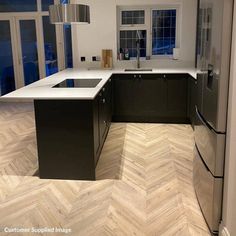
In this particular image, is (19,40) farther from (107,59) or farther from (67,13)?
(67,13)

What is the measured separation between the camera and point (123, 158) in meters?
3.84

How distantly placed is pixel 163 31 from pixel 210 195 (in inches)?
165

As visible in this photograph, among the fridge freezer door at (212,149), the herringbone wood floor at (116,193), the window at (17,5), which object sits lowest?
the herringbone wood floor at (116,193)

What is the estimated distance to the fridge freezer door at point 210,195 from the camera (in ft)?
7.46

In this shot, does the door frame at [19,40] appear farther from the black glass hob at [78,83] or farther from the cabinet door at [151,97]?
the black glass hob at [78,83]

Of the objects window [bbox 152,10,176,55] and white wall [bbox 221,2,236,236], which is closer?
white wall [bbox 221,2,236,236]

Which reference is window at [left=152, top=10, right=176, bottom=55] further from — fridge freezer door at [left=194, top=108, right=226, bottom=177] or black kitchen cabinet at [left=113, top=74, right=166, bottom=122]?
fridge freezer door at [left=194, top=108, right=226, bottom=177]

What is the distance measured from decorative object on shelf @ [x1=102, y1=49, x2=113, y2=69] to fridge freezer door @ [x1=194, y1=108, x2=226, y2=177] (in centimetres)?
341

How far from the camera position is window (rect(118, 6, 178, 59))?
229 inches

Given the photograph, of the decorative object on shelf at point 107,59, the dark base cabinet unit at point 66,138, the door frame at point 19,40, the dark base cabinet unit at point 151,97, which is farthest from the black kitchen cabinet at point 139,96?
the door frame at point 19,40

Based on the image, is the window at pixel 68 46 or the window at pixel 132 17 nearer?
the window at pixel 132 17

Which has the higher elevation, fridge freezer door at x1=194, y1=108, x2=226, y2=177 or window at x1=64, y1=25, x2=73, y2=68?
window at x1=64, y1=25, x2=73, y2=68

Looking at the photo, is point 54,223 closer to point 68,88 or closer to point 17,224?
point 17,224

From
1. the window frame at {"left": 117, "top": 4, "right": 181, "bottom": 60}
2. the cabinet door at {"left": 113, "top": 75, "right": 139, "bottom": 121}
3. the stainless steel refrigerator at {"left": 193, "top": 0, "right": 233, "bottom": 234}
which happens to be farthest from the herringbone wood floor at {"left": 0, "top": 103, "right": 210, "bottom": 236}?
the window frame at {"left": 117, "top": 4, "right": 181, "bottom": 60}
